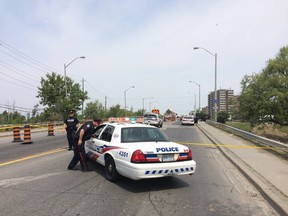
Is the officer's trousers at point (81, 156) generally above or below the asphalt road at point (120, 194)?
above

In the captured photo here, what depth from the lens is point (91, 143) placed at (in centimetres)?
938

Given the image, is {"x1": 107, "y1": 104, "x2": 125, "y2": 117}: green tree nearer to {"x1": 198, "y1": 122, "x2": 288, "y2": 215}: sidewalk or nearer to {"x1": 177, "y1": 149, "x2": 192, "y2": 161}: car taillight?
{"x1": 198, "y1": 122, "x2": 288, "y2": 215}: sidewalk

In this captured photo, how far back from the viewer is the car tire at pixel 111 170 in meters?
7.54

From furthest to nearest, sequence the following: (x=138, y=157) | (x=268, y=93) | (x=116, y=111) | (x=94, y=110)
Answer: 1. (x=116, y=111)
2. (x=94, y=110)
3. (x=268, y=93)
4. (x=138, y=157)

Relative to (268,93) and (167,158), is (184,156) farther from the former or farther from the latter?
(268,93)

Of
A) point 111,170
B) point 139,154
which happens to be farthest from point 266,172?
point 111,170

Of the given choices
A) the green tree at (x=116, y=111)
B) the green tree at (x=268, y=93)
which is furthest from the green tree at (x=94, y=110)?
the green tree at (x=268, y=93)

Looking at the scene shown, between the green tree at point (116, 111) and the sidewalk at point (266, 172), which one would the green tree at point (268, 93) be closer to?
the sidewalk at point (266, 172)

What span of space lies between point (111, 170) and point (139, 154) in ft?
3.84

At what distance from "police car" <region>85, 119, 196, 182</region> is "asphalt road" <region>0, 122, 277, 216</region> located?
39 cm

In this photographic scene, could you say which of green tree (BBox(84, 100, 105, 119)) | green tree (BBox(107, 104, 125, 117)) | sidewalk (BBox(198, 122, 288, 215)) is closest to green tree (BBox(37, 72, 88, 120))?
green tree (BBox(84, 100, 105, 119))

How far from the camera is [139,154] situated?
6918 mm

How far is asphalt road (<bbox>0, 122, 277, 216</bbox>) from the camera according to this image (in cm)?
566

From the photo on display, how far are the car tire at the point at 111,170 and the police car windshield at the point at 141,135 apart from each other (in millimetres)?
586
